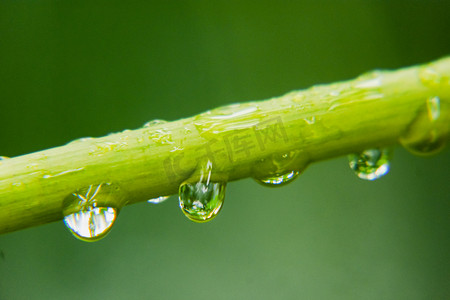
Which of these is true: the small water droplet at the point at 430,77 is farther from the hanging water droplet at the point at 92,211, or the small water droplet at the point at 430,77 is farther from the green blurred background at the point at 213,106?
the green blurred background at the point at 213,106

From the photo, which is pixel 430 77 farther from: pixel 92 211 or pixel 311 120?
pixel 92 211

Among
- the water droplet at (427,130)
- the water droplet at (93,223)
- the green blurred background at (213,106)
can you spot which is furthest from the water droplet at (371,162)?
the green blurred background at (213,106)

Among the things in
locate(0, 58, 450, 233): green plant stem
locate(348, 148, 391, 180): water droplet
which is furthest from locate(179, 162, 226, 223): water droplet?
locate(348, 148, 391, 180): water droplet

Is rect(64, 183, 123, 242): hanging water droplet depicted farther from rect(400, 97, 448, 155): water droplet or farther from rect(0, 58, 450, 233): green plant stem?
rect(400, 97, 448, 155): water droplet

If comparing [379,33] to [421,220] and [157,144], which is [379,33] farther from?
[157,144]

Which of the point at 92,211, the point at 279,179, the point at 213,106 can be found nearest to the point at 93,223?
the point at 92,211

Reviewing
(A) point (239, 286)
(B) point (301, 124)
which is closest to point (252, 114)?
(B) point (301, 124)
